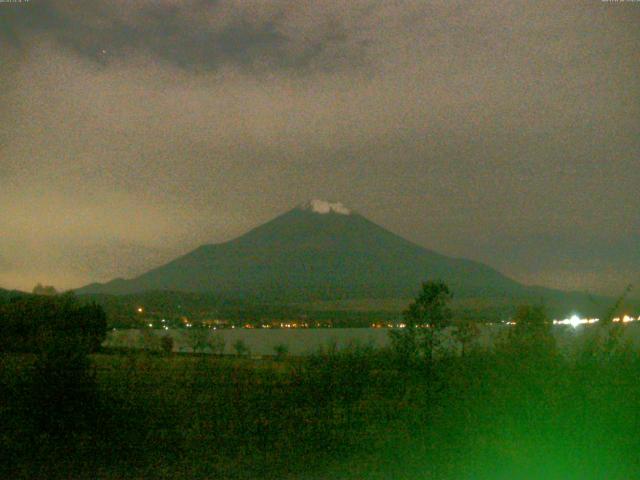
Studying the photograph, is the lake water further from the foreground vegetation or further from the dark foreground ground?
the dark foreground ground

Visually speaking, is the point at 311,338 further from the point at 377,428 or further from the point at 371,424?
the point at 377,428

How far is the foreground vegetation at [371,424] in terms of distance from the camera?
967cm

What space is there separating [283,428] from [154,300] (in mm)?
60825

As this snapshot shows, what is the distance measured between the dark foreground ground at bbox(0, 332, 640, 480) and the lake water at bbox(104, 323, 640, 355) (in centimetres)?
97

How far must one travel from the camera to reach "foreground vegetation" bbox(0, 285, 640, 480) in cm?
967

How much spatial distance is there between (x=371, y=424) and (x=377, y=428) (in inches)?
18.4

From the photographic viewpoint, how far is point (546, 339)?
12.9 m

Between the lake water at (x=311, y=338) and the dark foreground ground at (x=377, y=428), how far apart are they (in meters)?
0.97

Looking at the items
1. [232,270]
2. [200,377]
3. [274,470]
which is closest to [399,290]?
[232,270]

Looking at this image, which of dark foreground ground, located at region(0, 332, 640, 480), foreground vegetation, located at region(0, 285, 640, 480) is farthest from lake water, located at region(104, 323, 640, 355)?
dark foreground ground, located at region(0, 332, 640, 480)

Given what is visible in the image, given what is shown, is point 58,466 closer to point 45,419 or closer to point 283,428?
point 45,419

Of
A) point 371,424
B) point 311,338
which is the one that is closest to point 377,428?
point 371,424

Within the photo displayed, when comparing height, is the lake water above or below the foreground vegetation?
above

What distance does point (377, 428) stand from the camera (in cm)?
1268
